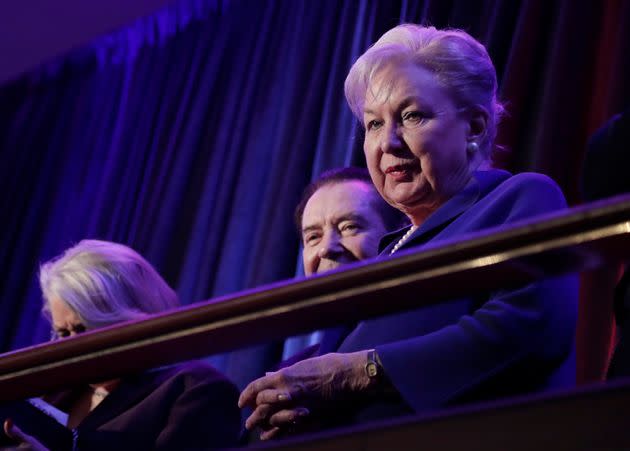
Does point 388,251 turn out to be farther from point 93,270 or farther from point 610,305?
point 93,270

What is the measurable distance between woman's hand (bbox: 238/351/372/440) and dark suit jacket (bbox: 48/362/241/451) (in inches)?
24.4

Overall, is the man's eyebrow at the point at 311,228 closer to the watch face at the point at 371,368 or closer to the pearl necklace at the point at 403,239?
the pearl necklace at the point at 403,239

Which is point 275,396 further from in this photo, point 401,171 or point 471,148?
point 471,148

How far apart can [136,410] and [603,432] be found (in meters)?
1.42

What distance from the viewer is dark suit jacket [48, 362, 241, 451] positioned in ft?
6.56

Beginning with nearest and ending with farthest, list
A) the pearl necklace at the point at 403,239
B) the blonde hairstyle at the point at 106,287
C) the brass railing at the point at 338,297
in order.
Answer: the brass railing at the point at 338,297
the pearl necklace at the point at 403,239
the blonde hairstyle at the point at 106,287

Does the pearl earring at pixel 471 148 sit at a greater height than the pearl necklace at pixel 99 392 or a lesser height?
greater

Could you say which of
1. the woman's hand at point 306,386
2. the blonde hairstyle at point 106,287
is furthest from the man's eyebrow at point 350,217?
the woman's hand at point 306,386

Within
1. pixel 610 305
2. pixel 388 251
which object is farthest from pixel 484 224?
pixel 610 305

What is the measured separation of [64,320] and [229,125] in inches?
59.7

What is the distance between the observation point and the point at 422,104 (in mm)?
1735

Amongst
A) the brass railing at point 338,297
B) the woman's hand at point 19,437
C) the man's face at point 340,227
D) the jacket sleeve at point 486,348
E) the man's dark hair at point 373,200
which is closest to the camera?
the brass railing at point 338,297

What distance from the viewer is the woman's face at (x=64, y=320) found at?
2.38m

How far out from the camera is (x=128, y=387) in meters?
2.23
